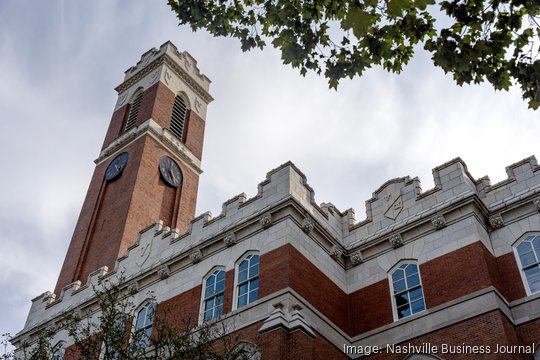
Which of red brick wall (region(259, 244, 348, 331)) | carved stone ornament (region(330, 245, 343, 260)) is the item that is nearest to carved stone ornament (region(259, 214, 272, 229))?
red brick wall (region(259, 244, 348, 331))

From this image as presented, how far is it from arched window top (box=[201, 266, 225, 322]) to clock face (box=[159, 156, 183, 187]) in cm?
1660

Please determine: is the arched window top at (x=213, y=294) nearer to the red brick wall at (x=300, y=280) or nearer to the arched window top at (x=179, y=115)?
the red brick wall at (x=300, y=280)

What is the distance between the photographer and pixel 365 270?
66.2 feet

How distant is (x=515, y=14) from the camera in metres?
10.3

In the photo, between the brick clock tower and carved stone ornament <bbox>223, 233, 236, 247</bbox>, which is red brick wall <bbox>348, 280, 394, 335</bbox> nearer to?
carved stone ornament <bbox>223, 233, 236, 247</bbox>

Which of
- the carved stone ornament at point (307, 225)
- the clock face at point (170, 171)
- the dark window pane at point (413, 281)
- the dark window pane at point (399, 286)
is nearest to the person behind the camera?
the dark window pane at point (413, 281)

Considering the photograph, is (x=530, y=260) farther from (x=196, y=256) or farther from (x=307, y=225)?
(x=196, y=256)

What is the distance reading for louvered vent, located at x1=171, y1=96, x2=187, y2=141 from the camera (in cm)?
4041

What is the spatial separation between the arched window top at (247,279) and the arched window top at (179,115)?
840 inches

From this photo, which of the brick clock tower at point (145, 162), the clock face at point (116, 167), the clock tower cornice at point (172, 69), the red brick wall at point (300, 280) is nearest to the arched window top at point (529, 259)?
the red brick wall at point (300, 280)

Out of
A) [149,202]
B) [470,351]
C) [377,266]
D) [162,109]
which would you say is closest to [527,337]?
[470,351]

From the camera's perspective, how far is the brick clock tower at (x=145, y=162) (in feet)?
106

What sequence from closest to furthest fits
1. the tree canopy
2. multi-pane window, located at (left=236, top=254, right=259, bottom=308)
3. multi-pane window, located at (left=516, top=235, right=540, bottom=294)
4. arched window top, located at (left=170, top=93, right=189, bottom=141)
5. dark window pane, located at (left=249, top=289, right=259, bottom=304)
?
the tree canopy < multi-pane window, located at (left=516, top=235, right=540, bottom=294) < dark window pane, located at (left=249, top=289, right=259, bottom=304) < multi-pane window, located at (left=236, top=254, right=259, bottom=308) < arched window top, located at (left=170, top=93, right=189, bottom=141)

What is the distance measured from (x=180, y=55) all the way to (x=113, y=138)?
8991 mm
